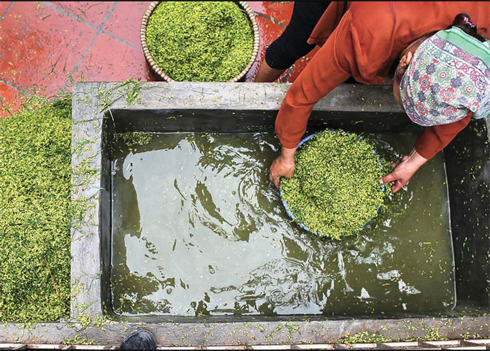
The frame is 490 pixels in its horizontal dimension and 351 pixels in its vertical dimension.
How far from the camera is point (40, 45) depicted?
261cm

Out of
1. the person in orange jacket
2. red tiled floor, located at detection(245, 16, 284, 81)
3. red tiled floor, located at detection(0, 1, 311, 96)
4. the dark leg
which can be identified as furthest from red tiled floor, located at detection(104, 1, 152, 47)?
the person in orange jacket

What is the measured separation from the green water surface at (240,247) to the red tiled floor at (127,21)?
2.71 ft

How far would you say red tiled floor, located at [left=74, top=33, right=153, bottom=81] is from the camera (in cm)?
261

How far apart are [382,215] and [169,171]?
128 centimetres

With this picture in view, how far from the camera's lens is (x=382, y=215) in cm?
231

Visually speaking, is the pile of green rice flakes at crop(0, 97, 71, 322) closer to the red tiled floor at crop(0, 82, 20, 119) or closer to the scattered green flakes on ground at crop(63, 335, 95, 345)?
the scattered green flakes on ground at crop(63, 335, 95, 345)

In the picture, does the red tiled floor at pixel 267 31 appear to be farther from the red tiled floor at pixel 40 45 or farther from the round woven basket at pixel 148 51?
the red tiled floor at pixel 40 45

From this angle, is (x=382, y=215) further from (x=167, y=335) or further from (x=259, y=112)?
(x=167, y=335)

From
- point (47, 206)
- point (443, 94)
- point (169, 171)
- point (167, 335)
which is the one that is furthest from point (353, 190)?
point (47, 206)

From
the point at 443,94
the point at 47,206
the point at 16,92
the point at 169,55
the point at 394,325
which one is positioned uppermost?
the point at 443,94

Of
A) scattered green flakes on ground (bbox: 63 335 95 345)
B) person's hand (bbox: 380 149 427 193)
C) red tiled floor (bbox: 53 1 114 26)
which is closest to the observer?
scattered green flakes on ground (bbox: 63 335 95 345)

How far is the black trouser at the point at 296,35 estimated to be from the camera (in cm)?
170

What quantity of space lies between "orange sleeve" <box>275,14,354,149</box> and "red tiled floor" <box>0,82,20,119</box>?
5.96 feet

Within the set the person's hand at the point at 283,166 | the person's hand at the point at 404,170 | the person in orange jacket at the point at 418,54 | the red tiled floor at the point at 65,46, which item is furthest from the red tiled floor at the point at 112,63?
the person's hand at the point at 404,170
